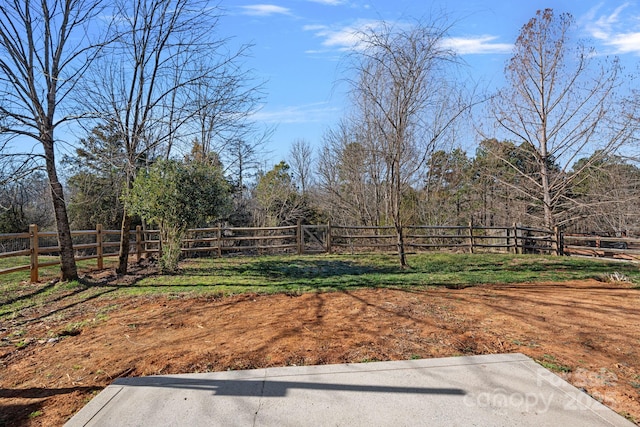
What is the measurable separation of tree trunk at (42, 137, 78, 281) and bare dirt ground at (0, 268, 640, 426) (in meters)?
2.00

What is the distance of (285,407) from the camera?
8.16ft

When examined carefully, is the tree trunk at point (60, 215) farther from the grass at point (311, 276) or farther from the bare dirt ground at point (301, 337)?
the bare dirt ground at point (301, 337)

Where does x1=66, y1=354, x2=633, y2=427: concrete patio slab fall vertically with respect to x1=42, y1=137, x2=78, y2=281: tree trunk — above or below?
below

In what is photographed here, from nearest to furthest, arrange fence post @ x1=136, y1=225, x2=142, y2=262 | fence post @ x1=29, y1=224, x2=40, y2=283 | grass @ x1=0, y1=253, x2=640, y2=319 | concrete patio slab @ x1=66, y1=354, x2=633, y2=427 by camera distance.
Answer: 1. concrete patio slab @ x1=66, y1=354, x2=633, y2=427
2. grass @ x1=0, y1=253, x2=640, y2=319
3. fence post @ x1=29, y1=224, x2=40, y2=283
4. fence post @ x1=136, y1=225, x2=142, y2=262

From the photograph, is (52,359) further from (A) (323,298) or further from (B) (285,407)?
(A) (323,298)

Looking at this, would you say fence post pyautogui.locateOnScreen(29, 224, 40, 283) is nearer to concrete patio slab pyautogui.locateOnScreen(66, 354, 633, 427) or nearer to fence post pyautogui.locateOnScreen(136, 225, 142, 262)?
fence post pyautogui.locateOnScreen(136, 225, 142, 262)

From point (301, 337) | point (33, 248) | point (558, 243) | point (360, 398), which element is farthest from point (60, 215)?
point (558, 243)

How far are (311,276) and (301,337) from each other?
13.7 ft

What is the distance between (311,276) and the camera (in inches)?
318

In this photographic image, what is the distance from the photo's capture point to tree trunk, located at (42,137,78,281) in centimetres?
691

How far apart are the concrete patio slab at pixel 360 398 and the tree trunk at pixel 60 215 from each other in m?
5.69

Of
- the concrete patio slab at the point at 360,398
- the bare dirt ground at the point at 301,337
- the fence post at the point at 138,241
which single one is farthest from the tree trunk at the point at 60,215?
the concrete patio slab at the point at 360,398

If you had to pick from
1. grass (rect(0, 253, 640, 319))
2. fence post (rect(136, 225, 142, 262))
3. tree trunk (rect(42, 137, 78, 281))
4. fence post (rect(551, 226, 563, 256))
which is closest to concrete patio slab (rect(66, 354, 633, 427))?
grass (rect(0, 253, 640, 319))

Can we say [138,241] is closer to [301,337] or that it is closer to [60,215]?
[60,215]
